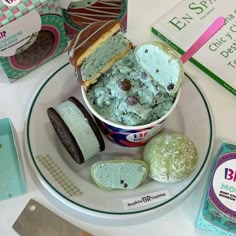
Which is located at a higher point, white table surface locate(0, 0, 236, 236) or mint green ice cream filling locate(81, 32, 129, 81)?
mint green ice cream filling locate(81, 32, 129, 81)

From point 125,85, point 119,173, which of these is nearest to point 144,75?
point 125,85

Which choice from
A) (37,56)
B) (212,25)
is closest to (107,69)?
(37,56)

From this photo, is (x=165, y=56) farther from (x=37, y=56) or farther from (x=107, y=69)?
(x=37, y=56)

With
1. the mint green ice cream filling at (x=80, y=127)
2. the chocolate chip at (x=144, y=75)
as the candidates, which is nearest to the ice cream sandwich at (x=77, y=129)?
the mint green ice cream filling at (x=80, y=127)

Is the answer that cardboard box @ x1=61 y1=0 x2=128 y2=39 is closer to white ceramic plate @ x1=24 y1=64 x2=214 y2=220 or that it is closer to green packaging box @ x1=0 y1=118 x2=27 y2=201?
white ceramic plate @ x1=24 y1=64 x2=214 y2=220

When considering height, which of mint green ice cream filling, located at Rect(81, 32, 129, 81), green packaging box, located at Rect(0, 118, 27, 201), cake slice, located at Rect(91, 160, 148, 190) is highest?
mint green ice cream filling, located at Rect(81, 32, 129, 81)

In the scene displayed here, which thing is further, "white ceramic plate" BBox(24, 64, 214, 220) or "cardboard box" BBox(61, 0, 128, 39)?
"cardboard box" BBox(61, 0, 128, 39)

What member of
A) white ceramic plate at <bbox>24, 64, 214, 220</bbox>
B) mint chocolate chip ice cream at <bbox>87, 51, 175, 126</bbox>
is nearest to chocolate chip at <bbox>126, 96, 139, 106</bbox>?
mint chocolate chip ice cream at <bbox>87, 51, 175, 126</bbox>
